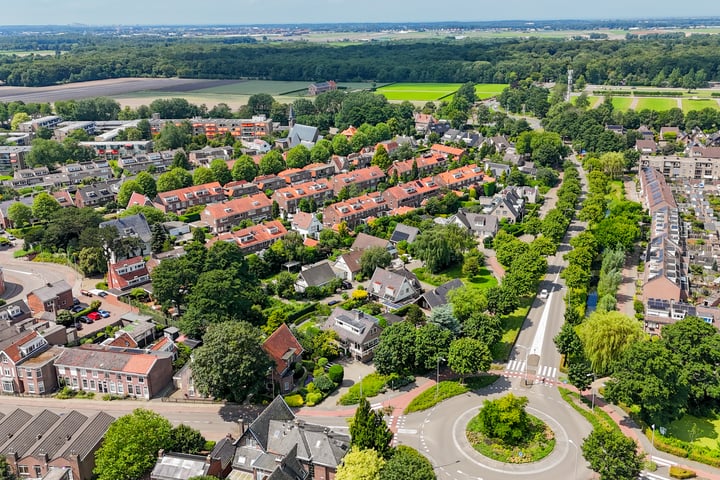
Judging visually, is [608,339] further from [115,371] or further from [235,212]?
[235,212]

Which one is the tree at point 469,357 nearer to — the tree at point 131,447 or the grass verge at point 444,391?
the grass verge at point 444,391

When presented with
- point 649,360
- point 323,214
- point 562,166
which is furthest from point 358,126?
point 649,360

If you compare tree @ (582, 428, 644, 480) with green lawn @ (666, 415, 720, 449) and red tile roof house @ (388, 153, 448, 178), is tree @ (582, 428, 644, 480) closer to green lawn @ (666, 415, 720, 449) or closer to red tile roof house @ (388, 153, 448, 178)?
green lawn @ (666, 415, 720, 449)

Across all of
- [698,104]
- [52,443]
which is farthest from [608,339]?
[698,104]

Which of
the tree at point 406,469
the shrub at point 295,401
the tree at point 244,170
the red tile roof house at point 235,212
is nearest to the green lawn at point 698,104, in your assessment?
the tree at point 244,170

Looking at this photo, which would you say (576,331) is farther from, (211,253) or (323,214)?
(323,214)

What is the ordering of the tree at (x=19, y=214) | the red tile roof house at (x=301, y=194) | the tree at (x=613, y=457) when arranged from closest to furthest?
the tree at (x=613, y=457), the tree at (x=19, y=214), the red tile roof house at (x=301, y=194)

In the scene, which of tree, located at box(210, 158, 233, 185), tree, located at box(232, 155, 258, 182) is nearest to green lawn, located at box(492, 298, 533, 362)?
tree, located at box(232, 155, 258, 182)

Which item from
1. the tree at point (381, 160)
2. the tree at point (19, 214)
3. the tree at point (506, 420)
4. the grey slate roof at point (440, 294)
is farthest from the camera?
the tree at point (381, 160)
